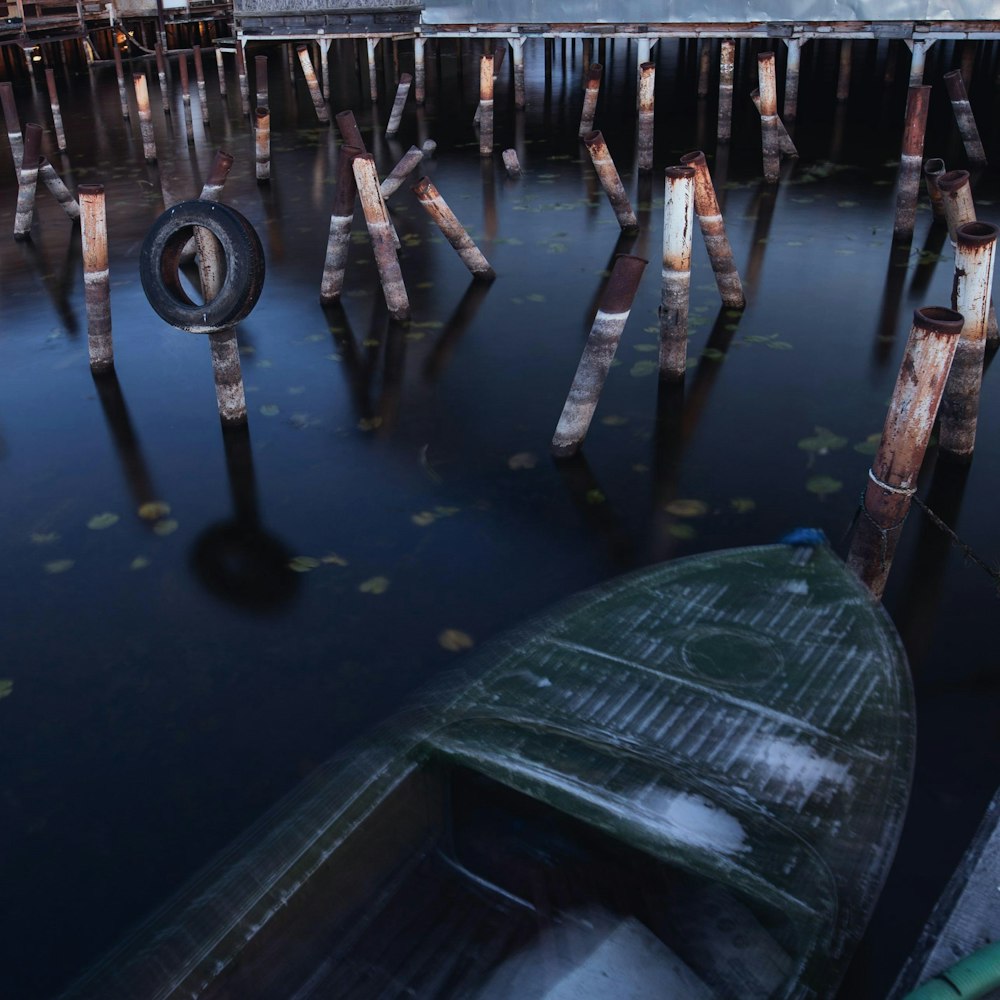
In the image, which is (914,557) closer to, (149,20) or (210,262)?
(210,262)

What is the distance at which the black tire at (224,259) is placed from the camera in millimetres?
5348

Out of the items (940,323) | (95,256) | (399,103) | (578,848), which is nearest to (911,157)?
(940,323)

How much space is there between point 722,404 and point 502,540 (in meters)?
2.30

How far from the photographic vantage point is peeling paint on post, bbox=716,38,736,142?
513 inches

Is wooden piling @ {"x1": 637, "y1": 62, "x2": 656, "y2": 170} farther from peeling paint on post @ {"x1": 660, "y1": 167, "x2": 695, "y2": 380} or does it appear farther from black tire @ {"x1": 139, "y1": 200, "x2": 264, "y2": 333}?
black tire @ {"x1": 139, "y1": 200, "x2": 264, "y2": 333}

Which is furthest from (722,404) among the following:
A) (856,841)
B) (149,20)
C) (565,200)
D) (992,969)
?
(149,20)

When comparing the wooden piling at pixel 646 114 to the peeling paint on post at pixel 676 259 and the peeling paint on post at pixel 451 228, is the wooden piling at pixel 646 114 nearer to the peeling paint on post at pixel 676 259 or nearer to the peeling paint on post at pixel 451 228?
the peeling paint on post at pixel 451 228

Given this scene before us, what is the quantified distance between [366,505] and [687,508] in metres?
1.90

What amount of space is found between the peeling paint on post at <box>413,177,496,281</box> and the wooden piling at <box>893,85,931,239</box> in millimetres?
3923

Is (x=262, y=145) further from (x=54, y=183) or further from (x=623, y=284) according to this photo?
(x=623, y=284)

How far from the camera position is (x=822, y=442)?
6164 mm

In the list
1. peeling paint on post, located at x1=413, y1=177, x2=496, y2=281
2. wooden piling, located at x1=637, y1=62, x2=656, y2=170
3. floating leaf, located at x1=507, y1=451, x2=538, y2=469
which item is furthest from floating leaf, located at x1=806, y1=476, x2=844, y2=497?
wooden piling, located at x1=637, y1=62, x2=656, y2=170

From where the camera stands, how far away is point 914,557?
508cm

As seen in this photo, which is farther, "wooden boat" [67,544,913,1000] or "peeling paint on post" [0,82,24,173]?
"peeling paint on post" [0,82,24,173]
